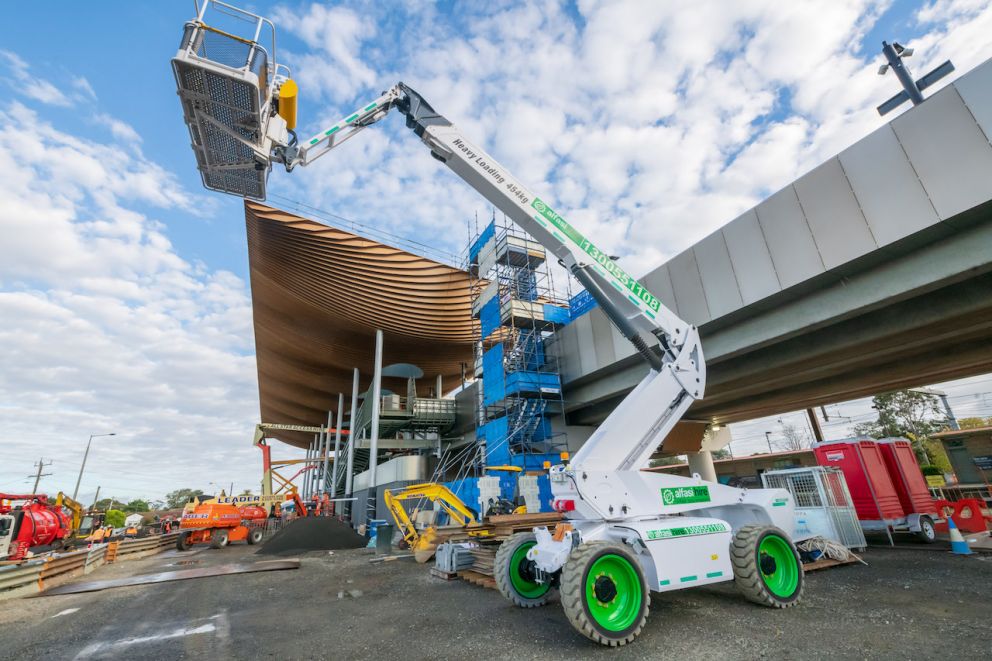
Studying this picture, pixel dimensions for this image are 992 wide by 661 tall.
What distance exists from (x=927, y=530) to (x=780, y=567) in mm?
8088

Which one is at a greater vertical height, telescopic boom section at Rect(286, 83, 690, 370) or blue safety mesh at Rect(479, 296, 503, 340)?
blue safety mesh at Rect(479, 296, 503, 340)

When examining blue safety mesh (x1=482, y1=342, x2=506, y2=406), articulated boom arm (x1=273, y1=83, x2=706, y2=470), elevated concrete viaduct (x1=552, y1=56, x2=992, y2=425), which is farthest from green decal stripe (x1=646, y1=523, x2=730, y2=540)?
blue safety mesh (x1=482, y1=342, x2=506, y2=406)

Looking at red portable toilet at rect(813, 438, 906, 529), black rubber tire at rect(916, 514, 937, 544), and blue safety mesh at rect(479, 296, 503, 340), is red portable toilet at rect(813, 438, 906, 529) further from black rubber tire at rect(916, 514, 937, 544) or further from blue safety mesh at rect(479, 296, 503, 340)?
blue safety mesh at rect(479, 296, 503, 340)

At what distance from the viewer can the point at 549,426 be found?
18.3 m

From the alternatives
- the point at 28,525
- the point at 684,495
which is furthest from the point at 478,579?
the point at 28,525

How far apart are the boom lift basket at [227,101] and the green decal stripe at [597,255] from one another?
4.49 meters

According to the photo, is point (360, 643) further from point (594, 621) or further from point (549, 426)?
point (549, 426)

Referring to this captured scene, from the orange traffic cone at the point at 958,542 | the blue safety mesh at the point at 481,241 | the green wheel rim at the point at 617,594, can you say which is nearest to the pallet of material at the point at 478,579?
the green wheel rim at the point at 617,594

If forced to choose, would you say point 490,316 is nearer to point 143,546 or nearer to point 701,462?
point 701,462

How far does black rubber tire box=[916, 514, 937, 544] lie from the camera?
33.7ft

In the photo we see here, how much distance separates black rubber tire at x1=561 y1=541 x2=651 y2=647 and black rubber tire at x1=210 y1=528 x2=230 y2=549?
23.9 meters

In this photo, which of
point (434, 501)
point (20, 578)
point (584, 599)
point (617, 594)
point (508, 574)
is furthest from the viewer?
point (434, 501)

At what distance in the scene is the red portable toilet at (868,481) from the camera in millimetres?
10570

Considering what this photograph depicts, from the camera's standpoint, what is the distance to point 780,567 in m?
5.73
